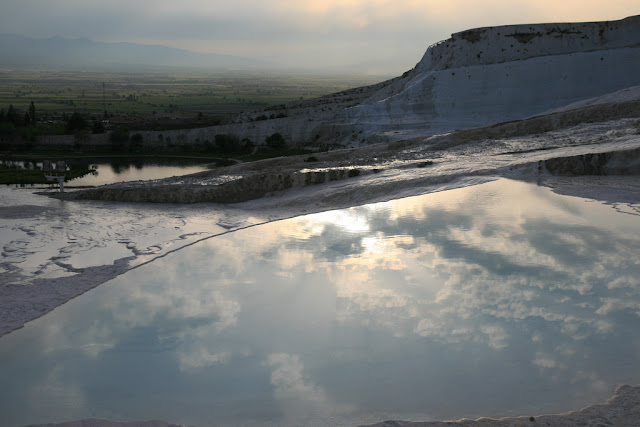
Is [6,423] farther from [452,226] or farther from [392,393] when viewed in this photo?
[452,226]

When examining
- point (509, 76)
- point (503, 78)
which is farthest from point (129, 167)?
point (509, 76)

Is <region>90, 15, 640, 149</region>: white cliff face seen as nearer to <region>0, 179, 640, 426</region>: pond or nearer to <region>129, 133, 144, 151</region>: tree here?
<region>129, 133, 144, 151</region>: tree

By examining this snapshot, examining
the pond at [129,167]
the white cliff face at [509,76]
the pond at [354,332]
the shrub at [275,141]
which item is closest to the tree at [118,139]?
the pond at [129,167]

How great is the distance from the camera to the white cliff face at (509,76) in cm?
2777

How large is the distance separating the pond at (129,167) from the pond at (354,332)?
19.4 metres

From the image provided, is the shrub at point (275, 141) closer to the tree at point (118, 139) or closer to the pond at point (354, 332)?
the tree at point (118, 139)

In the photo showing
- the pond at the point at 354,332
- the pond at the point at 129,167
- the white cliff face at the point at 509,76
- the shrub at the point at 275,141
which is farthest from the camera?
the shrub at the point at 275,141

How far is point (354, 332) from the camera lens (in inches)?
231

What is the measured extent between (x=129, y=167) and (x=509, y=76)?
21146 mm

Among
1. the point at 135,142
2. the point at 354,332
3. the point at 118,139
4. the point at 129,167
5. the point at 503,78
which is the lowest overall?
the point at 129,167

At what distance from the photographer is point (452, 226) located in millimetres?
8875

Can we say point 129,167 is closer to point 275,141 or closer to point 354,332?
point 275,141

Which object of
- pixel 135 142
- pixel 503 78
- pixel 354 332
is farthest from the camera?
pixel 135 142

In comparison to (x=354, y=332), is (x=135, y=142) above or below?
above
